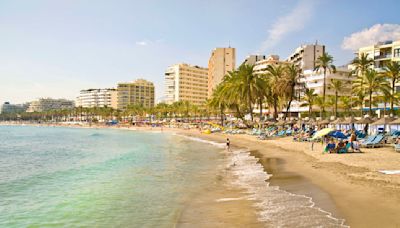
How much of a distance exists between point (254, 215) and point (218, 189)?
4363mm

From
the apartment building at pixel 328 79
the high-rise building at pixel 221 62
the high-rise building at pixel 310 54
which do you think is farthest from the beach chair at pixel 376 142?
the high-rise building at pixel 221 62

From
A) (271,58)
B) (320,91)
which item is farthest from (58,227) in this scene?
(271,58)

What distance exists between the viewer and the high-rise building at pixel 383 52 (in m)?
55.2

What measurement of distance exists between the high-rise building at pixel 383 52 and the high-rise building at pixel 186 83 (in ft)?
313

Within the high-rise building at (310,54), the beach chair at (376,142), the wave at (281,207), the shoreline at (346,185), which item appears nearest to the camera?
the wave at (281,207)

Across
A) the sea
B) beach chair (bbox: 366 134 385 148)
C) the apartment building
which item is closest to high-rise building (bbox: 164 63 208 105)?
the apartment building

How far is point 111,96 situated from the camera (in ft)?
642

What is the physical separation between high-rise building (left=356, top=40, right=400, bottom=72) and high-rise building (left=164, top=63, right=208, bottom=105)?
9547cm

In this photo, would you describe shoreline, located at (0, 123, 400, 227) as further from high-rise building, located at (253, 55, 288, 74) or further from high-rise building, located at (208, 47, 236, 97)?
high-rise building, located at (208, 47, 236, 97)

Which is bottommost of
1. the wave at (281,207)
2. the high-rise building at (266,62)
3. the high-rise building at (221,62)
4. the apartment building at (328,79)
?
the wave at (281,207)

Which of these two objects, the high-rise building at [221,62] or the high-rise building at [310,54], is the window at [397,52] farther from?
the high-rise building at [221,62]

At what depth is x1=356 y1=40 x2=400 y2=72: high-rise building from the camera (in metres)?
55.2

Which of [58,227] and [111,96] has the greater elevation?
[111,96]

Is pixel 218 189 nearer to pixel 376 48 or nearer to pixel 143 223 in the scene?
pixel 143 223
